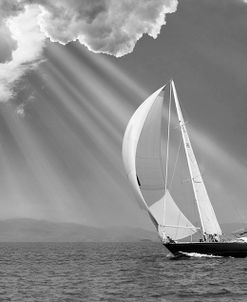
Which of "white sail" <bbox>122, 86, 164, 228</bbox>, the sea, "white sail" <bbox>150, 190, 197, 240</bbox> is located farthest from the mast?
the sea

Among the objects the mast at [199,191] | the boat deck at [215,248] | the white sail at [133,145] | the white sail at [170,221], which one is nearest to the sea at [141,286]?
the boat deck at [215,248]

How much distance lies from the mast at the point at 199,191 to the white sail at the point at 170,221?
253 cm

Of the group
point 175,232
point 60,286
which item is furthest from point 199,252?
point 60,286

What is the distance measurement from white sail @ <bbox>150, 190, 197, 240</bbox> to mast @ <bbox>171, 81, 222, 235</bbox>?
2.53m

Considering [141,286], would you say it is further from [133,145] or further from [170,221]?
[133,145]

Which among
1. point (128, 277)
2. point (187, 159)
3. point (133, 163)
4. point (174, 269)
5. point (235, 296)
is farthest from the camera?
point (187, 159)

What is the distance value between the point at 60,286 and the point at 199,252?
20139 mm

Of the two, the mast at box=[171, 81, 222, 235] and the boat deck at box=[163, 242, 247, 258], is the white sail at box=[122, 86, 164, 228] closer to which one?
the boat deck at box=[163, 242, 247, 258]

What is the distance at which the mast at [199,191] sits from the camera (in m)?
51.3

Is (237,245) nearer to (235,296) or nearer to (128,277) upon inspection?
(128,277)

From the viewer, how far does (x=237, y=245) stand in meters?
49.0

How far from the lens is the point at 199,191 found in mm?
51594

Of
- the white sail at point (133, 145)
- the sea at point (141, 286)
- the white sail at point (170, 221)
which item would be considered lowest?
the sea at point (141, 286)

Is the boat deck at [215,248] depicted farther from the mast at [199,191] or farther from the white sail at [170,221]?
the mast at [199,191]
